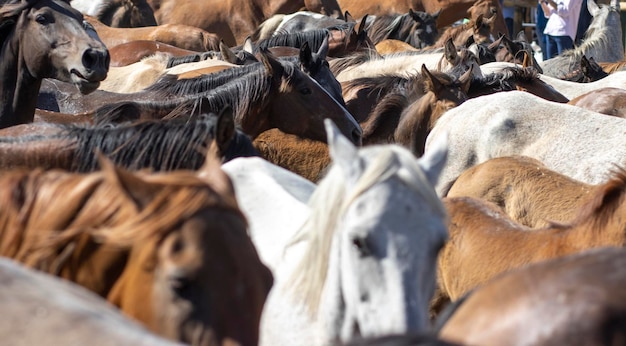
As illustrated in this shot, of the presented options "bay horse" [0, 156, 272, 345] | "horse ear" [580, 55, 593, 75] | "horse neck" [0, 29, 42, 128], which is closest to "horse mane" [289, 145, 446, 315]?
"bay horse" [0, 156, 272, 345]

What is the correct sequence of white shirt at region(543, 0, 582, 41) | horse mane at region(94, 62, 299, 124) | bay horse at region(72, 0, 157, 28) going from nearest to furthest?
horse mane at region(94, 62, 299, 124), white shirt at region(543, 0, 582, 41), bay horse at region(72, 0, 157, 28)

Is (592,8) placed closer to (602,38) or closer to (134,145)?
(602,38)

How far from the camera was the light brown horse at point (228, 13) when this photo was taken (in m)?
14.6

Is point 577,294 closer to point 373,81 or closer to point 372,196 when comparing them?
point 372,196

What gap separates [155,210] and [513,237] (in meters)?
2.33

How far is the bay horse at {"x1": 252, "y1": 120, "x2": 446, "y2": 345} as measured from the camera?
8.42 ft

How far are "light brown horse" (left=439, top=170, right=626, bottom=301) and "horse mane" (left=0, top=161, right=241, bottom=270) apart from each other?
190cm

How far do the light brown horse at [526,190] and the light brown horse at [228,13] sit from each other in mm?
9354

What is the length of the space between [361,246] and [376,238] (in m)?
0.05

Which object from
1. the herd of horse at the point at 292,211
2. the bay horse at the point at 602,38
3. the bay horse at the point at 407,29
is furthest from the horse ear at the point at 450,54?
the bay horse at the point at 407,29

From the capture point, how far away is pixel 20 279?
6.43ft

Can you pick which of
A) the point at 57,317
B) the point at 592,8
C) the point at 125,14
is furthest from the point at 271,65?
the point at 125,14

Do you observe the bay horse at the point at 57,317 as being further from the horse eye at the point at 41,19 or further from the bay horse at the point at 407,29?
the bay horse at the point at 407,29

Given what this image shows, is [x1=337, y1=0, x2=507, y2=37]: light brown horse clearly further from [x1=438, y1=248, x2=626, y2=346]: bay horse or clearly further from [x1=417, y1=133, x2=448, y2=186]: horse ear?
[x1=438, y1=248, x2=626, y2=346]: bay horse
